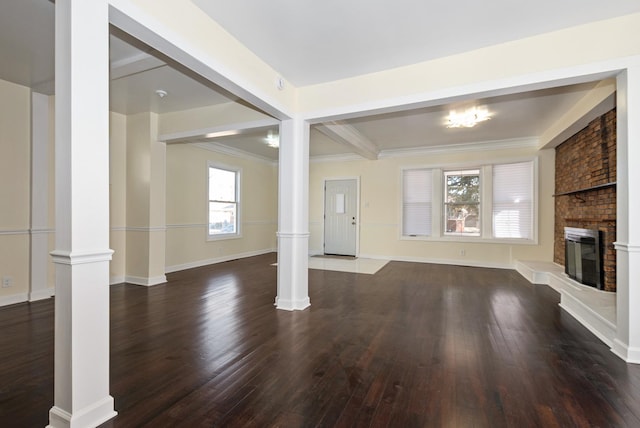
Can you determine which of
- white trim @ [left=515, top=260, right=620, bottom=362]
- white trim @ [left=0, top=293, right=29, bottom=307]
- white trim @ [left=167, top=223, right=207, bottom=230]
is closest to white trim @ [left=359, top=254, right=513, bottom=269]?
white trim @ [left=515, top=260, right=620, bottom=362]

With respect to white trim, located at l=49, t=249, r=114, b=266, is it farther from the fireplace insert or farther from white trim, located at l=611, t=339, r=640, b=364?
the fireplace insert

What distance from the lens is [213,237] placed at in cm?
679

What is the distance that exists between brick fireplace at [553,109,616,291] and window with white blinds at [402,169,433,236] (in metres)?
2.37

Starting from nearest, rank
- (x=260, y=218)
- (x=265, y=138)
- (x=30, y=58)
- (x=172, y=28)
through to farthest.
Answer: (x=172, y=28) → (x=30, y=58) → (x=265, y=138) → (x=260, y=218)

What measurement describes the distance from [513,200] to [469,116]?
9.19 ft

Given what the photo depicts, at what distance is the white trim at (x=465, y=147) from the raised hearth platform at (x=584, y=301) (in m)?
2.45

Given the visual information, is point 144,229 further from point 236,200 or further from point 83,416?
point 83,416

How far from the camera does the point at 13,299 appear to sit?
376cm

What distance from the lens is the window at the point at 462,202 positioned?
6.66 m

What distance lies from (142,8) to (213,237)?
5364 mm

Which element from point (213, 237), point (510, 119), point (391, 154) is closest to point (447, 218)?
point (391, 154)

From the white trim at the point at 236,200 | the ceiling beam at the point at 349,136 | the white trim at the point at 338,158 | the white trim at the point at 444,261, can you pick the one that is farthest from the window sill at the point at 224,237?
the ceiling beam at the point at 349,136

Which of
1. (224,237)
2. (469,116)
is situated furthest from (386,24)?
(224,237)

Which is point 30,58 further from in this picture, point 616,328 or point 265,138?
point 616,328
